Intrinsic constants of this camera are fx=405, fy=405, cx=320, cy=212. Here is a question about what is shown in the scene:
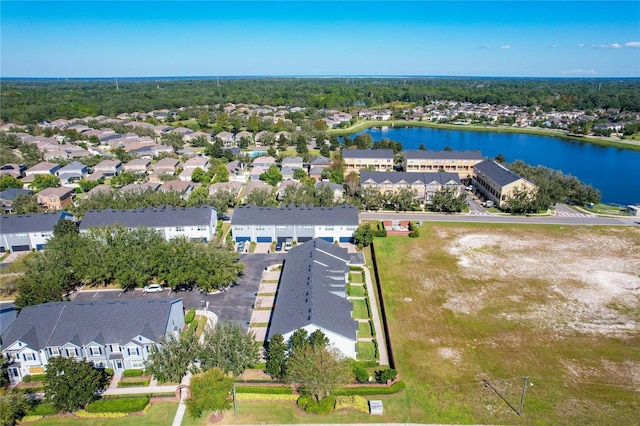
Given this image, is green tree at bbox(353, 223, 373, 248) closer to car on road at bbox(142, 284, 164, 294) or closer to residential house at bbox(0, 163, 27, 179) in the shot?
car on road at bbox(142, 284, 164, 294)

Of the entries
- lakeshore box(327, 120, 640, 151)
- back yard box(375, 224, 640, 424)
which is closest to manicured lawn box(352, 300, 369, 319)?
back yard box(375, 224, 640, 424)

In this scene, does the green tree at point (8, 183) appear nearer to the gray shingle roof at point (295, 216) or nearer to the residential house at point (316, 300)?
the gray shingle roof at point (295, 216)

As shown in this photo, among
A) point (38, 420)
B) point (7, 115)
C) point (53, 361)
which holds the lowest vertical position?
point (38, 420)

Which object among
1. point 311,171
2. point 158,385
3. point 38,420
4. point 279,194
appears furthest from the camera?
point 311,171

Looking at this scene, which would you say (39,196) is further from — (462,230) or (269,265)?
(462,230)

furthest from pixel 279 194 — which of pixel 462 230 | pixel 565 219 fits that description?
pixel 565 219

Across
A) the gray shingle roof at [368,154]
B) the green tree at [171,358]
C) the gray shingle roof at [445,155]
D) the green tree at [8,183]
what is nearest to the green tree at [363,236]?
the green tree at [171,358]
